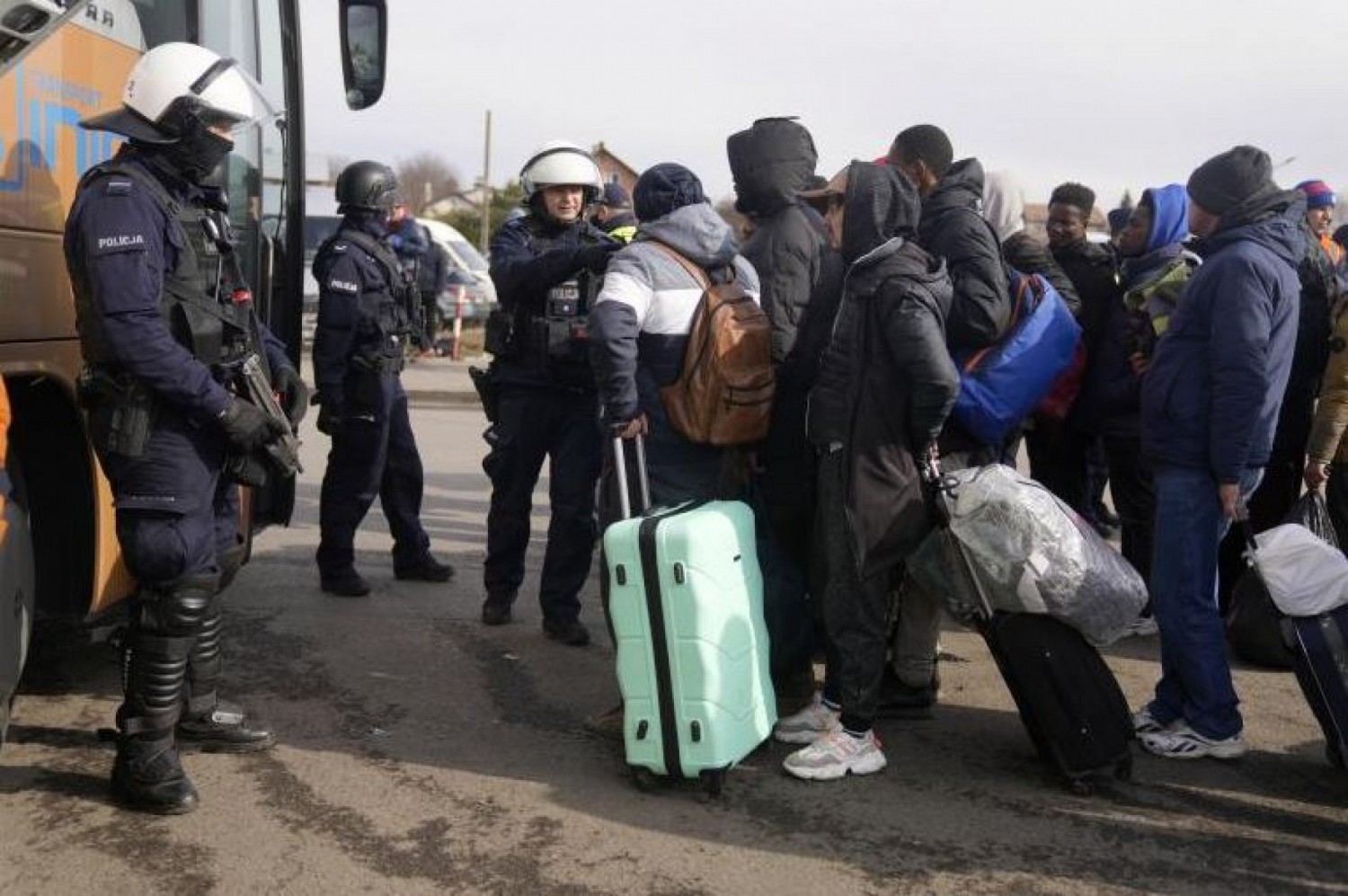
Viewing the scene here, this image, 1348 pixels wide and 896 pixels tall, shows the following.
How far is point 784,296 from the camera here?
4258 millimetres

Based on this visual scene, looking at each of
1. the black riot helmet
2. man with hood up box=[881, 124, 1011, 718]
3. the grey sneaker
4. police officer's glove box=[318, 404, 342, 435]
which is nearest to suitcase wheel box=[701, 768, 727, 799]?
man with hood up box=[881, 124, 1011, 718]

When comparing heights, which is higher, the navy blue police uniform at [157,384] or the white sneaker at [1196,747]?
the navy blue police uniform at [157,384]

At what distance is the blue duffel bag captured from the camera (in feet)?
13.5

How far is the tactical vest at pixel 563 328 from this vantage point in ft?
16.6

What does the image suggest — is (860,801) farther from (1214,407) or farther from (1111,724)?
(1214,407)

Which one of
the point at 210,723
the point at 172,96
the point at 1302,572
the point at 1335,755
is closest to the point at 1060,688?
the point at 1302,572

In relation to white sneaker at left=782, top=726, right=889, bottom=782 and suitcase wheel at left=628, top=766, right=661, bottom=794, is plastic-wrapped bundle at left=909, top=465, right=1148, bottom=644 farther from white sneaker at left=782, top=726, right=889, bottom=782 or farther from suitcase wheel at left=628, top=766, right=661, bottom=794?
suitcase wheel at left=628, top=766, right=661, bottom=794

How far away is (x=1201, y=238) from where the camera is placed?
4.15m

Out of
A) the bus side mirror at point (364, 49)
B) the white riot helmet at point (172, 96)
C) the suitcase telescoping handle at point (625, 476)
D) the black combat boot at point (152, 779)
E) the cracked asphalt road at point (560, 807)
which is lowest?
the cracked asphalt road at point (560, 807)

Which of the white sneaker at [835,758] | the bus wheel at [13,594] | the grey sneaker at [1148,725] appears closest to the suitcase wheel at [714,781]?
the white sneaker at [835,758]

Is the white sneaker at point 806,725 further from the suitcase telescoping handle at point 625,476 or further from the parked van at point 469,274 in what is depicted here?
the parked van at point 469,274

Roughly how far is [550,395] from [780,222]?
1397mm

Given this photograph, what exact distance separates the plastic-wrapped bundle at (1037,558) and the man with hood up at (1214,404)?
0.36 meters

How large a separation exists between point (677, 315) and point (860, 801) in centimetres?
160
